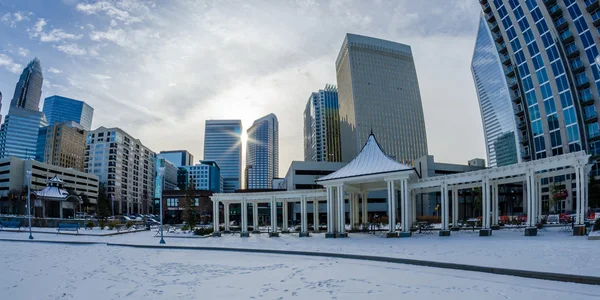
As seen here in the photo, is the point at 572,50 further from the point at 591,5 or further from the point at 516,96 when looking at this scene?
the point at 516,96

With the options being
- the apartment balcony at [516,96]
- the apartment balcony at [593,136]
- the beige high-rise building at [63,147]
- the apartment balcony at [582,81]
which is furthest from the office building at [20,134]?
the apartment balcony at [593,136]

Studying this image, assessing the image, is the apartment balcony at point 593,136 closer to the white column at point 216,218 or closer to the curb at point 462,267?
the white column at point 216,218

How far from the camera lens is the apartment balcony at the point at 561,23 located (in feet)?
184

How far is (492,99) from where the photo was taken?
108250 mm

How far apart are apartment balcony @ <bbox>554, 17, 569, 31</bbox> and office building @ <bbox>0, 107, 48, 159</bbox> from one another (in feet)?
587

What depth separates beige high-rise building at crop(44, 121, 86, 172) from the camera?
14650 centimetres

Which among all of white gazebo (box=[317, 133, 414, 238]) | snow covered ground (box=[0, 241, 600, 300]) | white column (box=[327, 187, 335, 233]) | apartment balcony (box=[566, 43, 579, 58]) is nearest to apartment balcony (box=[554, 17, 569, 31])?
apartment balcony (box=[566, 43, 579, 58])

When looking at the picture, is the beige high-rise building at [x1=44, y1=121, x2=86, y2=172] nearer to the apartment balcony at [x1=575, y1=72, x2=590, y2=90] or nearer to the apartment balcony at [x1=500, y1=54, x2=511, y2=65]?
the apartment balcony at [x1=500, y1=54, x2=511, y2=65]

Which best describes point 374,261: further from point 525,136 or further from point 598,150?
point 525,136

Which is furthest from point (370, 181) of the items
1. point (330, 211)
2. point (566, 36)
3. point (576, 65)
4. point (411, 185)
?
point (566, 36)

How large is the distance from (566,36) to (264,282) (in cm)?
6663

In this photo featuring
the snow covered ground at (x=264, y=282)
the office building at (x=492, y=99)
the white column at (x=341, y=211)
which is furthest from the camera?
the office building at (x=492, y=99)

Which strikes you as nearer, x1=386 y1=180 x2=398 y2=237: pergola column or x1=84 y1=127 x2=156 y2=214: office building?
x1=386 y1=180 x2=398 y2=237: pergola column

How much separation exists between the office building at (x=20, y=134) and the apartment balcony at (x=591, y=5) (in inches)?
7193
